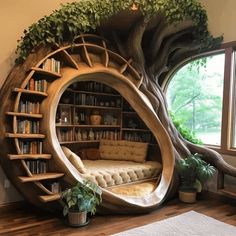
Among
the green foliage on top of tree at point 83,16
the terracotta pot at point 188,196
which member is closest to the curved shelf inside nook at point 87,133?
the green foliage on top of tree at point 83,16

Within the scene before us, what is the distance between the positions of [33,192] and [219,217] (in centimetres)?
256

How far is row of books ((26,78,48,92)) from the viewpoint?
129 inches

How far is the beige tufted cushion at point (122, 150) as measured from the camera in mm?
4762

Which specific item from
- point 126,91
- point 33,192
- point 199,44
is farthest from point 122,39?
point 33,192

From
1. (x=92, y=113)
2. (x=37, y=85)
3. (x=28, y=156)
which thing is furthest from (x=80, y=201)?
(x=92, y=113)

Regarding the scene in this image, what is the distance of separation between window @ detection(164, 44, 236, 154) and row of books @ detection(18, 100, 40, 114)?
3.04m

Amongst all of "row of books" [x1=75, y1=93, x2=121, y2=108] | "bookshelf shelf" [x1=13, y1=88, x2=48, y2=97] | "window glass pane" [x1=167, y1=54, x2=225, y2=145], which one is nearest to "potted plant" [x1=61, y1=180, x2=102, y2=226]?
"bookshelf shelf" [x1=13, y1=88, x2=48, y2=97]

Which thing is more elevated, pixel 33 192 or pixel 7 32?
pixel 7 32

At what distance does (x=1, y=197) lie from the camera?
3.57 meters

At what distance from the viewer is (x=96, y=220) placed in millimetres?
3344

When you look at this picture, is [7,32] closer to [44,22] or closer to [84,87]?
[44,22]

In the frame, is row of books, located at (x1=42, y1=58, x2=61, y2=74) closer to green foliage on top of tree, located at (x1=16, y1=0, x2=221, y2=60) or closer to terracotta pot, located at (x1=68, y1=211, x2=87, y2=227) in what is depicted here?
green foliage on top of tree, located at (x1=16, y1=0, x2=221, y2=60)

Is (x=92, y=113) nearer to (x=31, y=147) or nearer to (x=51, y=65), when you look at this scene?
(x=51, y=65)

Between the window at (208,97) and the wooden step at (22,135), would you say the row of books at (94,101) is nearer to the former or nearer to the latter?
the window at (208,97)
